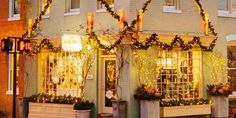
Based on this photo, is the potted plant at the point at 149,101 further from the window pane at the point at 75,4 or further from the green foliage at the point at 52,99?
the window pane at the point at 75,4

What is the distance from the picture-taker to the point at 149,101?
1579 cm

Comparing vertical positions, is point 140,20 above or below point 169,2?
below

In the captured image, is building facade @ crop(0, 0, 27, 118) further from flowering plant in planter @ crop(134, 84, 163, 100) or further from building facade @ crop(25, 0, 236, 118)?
flowering plant in planter @ crop(134, 84, 163, 100)

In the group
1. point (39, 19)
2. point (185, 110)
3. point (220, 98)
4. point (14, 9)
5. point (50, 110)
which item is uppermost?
point (14, 9)

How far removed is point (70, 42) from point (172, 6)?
410 centimetres

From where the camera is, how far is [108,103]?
56.9 ft

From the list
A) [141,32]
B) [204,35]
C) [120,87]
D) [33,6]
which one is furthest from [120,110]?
[33,6]

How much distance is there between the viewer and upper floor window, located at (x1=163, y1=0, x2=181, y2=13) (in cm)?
1728

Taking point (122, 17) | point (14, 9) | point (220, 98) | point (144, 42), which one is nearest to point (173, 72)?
point (220, 98)

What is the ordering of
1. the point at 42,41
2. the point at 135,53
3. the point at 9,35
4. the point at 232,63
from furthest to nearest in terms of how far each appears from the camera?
the point at 9,35
the point at 232,63
the point at 42,41
the point at 135,53

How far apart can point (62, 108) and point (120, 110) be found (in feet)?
9.58

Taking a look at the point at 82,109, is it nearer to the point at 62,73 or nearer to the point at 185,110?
the point at 62,73

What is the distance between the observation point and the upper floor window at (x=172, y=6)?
17284 millimetres

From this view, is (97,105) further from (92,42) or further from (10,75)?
(10,75)
